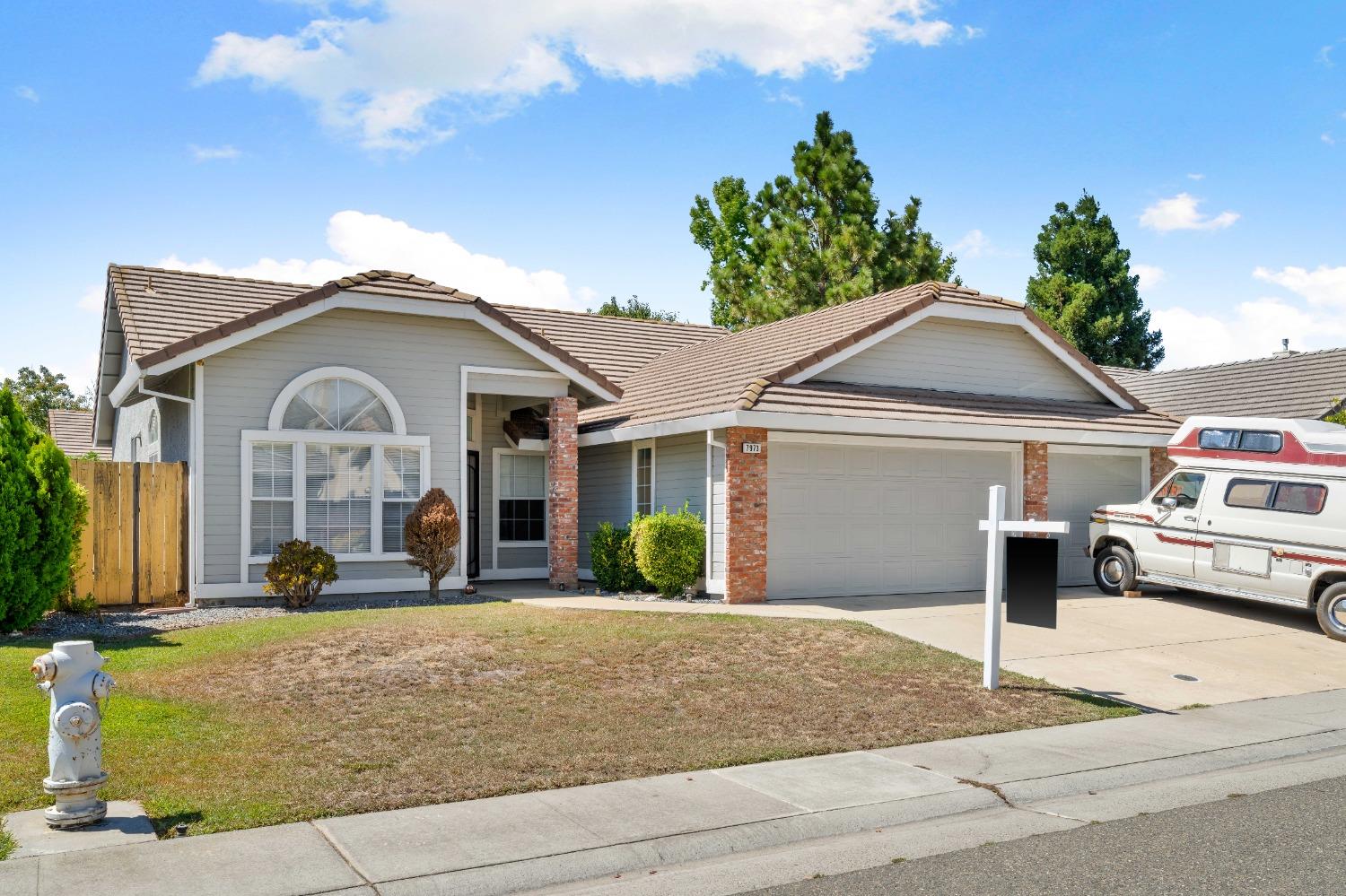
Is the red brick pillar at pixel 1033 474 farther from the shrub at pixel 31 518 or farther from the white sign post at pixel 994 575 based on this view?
the shrub at pixel 31 518

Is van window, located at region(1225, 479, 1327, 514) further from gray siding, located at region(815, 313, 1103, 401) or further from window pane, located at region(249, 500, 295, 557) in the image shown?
window pane, located at region(249, 500, 295, 557)

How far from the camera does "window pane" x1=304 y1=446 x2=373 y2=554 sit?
16344 millimetres

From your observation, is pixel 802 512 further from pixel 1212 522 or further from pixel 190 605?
pixel 190 605

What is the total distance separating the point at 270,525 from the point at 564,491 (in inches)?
180

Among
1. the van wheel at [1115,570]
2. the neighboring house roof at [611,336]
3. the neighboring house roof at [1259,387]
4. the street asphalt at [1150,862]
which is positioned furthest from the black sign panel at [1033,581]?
the neighboring house roof at [1259,387]

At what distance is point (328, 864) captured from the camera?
5820mm

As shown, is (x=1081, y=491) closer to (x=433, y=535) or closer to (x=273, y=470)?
(x=433, y=535)

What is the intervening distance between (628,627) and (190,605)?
6.68 meters

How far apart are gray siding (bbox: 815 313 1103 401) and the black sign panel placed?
7914mm

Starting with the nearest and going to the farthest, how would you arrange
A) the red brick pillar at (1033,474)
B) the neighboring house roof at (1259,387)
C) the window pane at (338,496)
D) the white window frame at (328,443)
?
1. the white window frame at (328,443)
2. the window pane at (338,496)
3. the red brick pillar at (1033,474)
4. the neighboring house roof at (1259,387)

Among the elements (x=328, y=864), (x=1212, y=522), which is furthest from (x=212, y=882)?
(x=1212, y=522)

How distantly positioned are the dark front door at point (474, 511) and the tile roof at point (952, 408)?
20.4ft

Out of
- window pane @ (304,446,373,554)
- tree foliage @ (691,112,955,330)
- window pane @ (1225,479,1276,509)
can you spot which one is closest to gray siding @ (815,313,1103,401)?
window pane @ (1225,479,1276,509)

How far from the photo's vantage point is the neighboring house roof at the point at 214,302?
50.9ft
